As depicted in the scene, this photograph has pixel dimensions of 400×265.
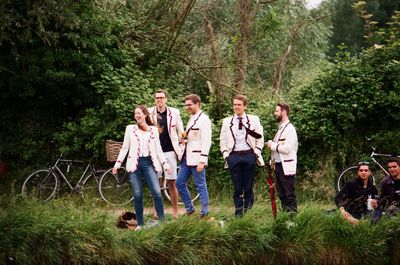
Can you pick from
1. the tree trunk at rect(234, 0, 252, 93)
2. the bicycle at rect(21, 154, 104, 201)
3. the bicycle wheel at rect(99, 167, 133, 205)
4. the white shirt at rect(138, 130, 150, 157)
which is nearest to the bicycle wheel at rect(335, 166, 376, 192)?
the bicycle wheel at rect(99, 167, 133, 205)

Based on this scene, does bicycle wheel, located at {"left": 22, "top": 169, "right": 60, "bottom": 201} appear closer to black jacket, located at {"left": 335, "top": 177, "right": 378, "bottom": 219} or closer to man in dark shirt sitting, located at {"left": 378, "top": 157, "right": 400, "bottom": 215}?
black jacket, located at {"left": 335, "top": 177, "right": 378, "bottom": 219}

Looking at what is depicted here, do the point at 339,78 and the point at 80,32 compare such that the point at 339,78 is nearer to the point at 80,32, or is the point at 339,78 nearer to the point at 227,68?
the point at 227,68

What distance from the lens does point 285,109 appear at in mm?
8758

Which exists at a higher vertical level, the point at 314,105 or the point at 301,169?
the point at 314,105

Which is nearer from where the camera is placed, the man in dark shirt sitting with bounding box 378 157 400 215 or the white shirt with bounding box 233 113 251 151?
the man in dark shirt sitting with bounding box 378 157 400 215

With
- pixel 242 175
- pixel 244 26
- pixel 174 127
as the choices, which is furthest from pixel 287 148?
pixel 244 26

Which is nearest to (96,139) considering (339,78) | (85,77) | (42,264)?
(85,77)

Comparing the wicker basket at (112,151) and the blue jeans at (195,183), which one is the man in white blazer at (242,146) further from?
the wicker basket at (112,151)

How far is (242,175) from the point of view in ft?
29.3

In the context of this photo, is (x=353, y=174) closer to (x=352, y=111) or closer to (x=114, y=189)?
(x=352, y=111)

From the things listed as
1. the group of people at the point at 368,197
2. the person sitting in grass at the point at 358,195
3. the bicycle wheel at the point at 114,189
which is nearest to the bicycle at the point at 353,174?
the group of people at the point at 368,197

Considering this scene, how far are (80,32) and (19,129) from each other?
8.03 ft

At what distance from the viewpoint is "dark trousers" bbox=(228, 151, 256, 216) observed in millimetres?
8812

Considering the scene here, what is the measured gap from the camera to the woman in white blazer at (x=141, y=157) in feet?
28.0
